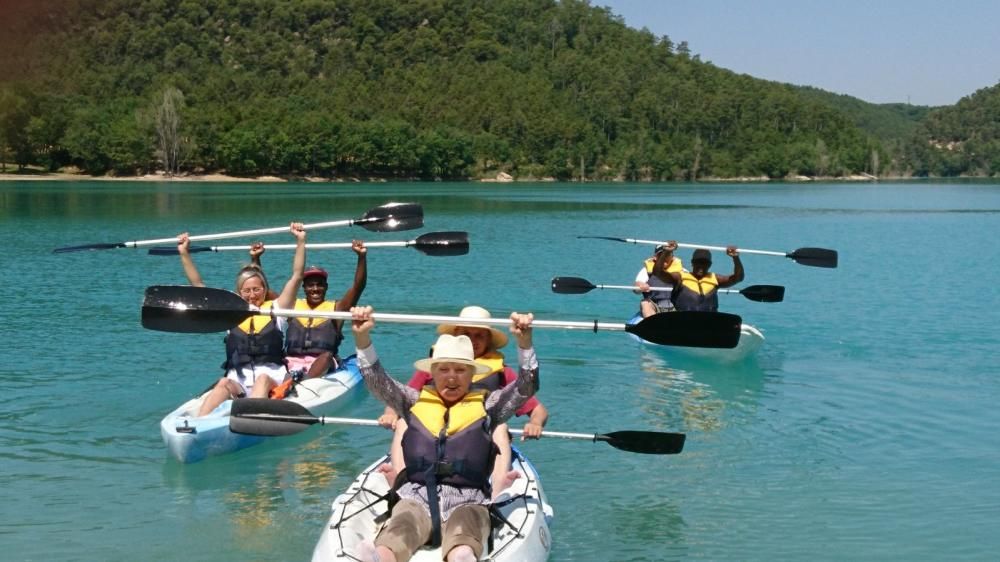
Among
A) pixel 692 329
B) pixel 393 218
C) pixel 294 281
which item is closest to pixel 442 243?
pixel 393 218

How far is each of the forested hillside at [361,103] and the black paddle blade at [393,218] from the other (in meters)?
93.2

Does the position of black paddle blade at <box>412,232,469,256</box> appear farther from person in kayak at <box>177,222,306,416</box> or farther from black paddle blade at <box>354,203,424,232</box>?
person in kayak at <box>177,222,306,416</box>

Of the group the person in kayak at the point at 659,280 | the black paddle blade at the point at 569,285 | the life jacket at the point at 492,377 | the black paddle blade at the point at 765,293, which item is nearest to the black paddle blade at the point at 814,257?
the black paddle blade at the point at 765,293

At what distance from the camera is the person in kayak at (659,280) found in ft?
51.8

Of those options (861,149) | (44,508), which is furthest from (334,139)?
(44,508)

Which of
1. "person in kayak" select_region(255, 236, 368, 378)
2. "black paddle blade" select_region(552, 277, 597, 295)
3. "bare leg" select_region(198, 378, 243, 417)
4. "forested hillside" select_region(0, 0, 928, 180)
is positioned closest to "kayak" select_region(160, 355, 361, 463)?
"bare leg" select_region(198, 378, 243, 417)

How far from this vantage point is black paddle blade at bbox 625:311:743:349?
8633 millimetres

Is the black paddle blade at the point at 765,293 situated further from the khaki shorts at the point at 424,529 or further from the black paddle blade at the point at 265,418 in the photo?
the khaki shorts at the point at 424,529

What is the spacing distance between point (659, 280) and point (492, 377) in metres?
8.30

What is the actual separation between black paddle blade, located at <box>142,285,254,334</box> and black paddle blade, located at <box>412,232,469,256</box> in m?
4.15

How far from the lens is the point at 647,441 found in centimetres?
874

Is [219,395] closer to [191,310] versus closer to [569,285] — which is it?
[191,310]

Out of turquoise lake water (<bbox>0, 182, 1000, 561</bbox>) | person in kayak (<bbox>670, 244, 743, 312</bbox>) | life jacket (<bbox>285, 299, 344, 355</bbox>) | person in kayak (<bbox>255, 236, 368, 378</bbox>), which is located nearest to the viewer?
turquoise lake water (<bbox>0, 182, 1000, 561</bbox>)

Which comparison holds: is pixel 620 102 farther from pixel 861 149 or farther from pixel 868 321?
pixel 868 321
